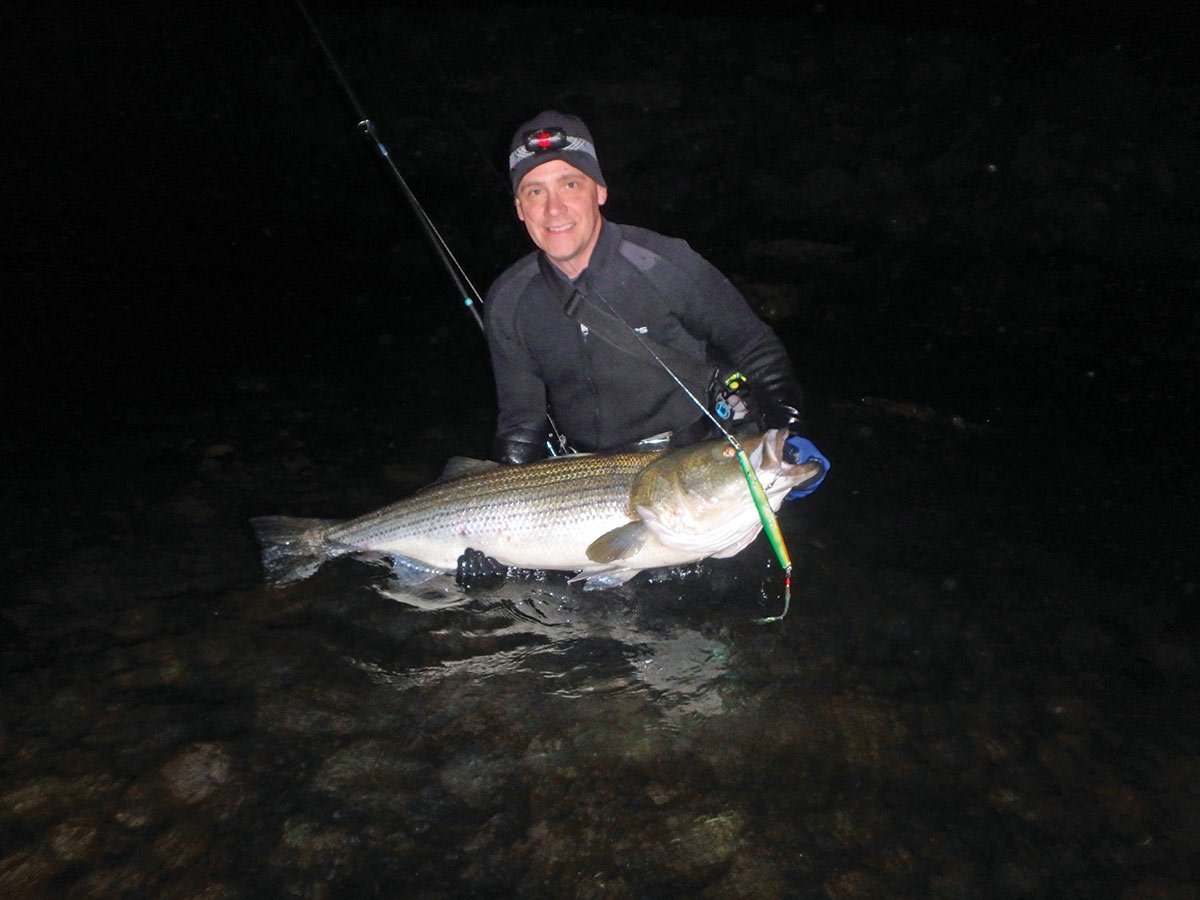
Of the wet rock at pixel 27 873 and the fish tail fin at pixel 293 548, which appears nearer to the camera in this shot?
the wet rock at pixel 27 873

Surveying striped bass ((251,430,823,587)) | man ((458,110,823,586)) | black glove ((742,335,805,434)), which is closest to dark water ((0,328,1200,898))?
striped bass ((251,430,823,587))

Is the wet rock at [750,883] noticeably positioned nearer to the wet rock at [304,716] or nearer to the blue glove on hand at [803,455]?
the blue glove on hand at [803,455]

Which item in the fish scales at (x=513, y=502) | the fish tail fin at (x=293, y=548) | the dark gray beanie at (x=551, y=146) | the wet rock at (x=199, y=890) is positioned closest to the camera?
the wet rock at (x=199, y=890)

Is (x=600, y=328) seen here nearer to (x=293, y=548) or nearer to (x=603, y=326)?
(x=603, y=326)

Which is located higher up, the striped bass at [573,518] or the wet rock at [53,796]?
the striped bass at [573,518]

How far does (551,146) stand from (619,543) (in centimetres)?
212

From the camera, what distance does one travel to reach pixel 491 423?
7.43m

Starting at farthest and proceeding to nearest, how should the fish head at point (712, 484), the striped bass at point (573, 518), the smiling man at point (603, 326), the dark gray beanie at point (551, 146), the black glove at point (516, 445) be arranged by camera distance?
the black glove at point (516, 445), the smiling man at point (603, 326), the dark gray beanie at point (551, 146), the striped bass at point (573, 518), the fish head at point (712, 484)

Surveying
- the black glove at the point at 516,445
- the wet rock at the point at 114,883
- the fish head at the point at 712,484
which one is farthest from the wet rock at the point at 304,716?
the black glove at the point at 516,445

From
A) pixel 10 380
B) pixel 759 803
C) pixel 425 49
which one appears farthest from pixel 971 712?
pixel 425 49

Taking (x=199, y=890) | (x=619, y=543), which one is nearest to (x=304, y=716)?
(x=199, y=890)

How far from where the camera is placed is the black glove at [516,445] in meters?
4.99

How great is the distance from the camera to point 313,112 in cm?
1462

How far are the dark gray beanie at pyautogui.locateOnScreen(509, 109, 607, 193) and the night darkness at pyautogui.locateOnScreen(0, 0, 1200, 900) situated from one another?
2376 millimetres
